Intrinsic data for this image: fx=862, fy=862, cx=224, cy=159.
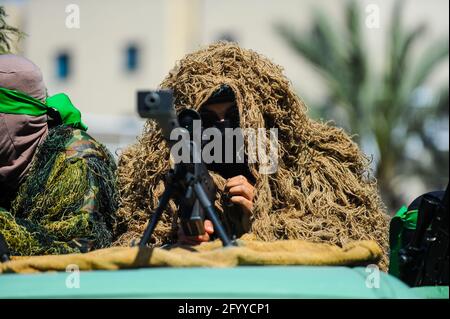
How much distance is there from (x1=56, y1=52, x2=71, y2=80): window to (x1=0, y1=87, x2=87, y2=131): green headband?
22998 mm

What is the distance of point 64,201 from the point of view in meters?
3.18

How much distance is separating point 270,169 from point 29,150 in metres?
0.96

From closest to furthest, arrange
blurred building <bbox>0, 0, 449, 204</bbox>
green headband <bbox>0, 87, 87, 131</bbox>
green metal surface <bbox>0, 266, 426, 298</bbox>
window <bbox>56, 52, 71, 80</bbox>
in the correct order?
green metal surface <bbox>0, 266, 426, 298</bbox>
green headband <bbox>0, 87, 87, 131</bbox>
blurred building <bbox>0, 0, 449, 204</bbox>
window <bbox>56, 52, 71, 80</bbox>

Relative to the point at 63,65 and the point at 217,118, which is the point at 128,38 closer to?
the point at 63,65

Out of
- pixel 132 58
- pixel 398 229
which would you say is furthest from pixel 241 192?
pixel 132 58

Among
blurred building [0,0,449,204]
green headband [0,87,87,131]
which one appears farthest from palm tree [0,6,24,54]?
blurred building [0,0,449,204]

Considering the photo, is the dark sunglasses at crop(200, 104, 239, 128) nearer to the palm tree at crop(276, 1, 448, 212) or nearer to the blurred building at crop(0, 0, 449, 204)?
the palm tree at crop(276, 1, 448, 212)

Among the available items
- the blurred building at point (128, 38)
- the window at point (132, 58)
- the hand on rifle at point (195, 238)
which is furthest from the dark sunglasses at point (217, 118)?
the window at point (132, 58)

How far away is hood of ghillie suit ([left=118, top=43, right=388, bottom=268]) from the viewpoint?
307 cm

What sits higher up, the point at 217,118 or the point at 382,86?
the point at 217,118

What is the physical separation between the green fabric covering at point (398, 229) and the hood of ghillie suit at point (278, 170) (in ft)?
0.34

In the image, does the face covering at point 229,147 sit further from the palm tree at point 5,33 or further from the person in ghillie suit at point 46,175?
the palm tree at point 5,33

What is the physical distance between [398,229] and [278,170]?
Answer: 0.48 m
